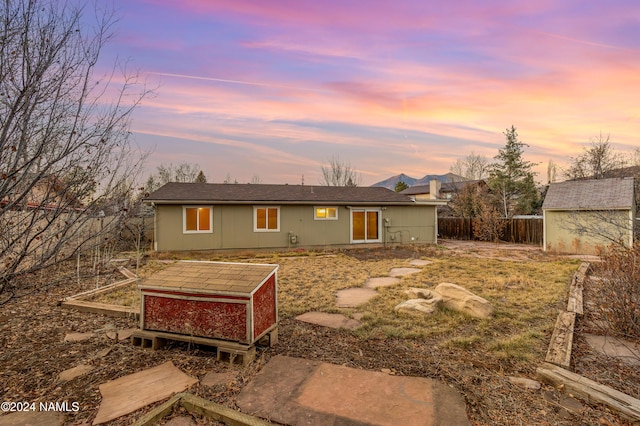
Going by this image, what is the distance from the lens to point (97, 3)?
2.58 metres

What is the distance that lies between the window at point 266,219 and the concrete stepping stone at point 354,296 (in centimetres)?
712

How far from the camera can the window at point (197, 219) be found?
11969 millimetres

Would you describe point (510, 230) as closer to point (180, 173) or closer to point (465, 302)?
point (465, 302)

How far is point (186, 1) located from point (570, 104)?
40.6 ft

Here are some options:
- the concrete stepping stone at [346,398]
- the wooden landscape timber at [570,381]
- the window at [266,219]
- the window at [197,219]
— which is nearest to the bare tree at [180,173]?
the window at [197,219]

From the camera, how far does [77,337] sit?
152 inches

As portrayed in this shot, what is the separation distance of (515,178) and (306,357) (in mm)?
28162

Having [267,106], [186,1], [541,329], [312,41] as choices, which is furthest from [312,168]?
[541,329]

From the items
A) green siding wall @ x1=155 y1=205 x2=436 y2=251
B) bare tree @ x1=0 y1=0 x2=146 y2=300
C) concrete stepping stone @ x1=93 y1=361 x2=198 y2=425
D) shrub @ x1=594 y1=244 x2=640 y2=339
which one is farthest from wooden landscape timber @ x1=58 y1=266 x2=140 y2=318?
shrub @ x1=594 y1=244 x2=640 y2=339

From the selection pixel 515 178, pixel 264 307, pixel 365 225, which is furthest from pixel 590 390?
pixel 515 178

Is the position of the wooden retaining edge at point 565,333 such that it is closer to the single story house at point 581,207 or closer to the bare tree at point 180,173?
the single story house at point 581,207

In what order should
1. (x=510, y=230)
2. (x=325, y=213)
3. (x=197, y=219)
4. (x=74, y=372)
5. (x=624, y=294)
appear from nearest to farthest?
1. (x=74, y=372)
2. (x=624, y=294)
3. (x=197, y=219)
4. (x=325, y=213)
5. (x=510, y=230)

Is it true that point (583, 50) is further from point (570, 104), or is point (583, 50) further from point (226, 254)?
point (226, 254)

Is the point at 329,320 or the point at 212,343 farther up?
the point at 212,343
